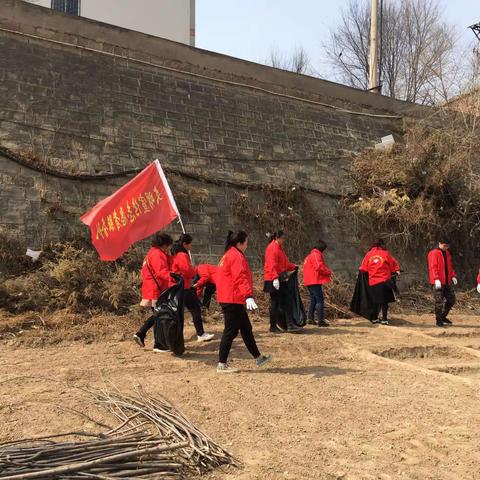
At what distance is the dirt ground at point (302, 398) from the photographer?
12.3 ft

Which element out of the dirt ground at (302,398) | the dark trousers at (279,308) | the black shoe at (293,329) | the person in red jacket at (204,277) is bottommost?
the dirt ground at (302,398)

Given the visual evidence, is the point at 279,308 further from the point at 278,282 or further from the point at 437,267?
the point at 437,267

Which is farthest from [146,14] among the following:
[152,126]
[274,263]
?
[274,263]

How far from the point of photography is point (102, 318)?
333 inches

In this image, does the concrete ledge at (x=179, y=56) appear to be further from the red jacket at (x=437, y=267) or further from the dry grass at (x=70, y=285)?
the red jacket at (x=437, y=267)

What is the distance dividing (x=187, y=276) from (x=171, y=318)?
105 cm

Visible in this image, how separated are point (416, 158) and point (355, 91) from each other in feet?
11.8

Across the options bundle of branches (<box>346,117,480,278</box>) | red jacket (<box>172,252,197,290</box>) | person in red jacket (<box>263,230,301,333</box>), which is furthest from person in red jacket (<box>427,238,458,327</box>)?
red jacket (<box>172,252,197,290</box>)

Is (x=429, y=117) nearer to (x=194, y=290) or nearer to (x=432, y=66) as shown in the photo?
(x=432, y=66)

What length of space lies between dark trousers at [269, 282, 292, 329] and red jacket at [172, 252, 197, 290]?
1.73m

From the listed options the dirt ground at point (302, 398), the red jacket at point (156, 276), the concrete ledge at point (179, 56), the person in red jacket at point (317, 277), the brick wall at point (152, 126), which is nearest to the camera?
the dirt ground at point (302, 398)

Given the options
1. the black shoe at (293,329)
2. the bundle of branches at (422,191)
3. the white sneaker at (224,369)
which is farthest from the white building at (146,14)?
the white sneaker at (224,369)

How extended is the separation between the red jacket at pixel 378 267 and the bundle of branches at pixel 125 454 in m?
6.56

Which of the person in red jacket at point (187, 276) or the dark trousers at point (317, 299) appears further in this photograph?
the dark trousers at point (317, 299)
